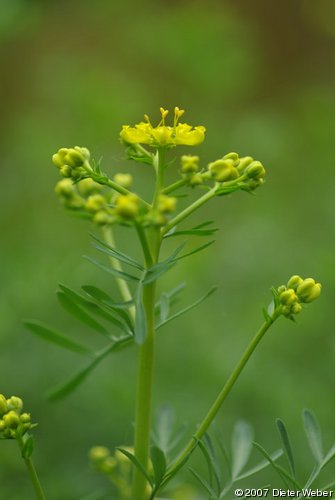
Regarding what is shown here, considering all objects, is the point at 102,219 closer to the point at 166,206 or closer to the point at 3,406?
the point at 166,206

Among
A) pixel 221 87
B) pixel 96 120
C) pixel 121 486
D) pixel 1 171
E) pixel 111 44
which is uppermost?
pixel 111 44

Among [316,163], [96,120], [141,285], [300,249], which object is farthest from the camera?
[96,120]

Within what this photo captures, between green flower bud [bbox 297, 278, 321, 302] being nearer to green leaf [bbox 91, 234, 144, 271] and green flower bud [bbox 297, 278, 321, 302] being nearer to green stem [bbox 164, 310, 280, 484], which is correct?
green stem [bbox 164, 310, 280, 484]

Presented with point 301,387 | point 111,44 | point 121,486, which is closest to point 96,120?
point 111,44

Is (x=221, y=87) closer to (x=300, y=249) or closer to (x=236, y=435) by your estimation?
(x=300, y=249)

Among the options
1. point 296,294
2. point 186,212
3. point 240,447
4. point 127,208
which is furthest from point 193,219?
point 127,208

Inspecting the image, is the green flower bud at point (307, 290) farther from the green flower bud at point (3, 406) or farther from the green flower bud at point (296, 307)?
the green flower bud at point (3, 406)
